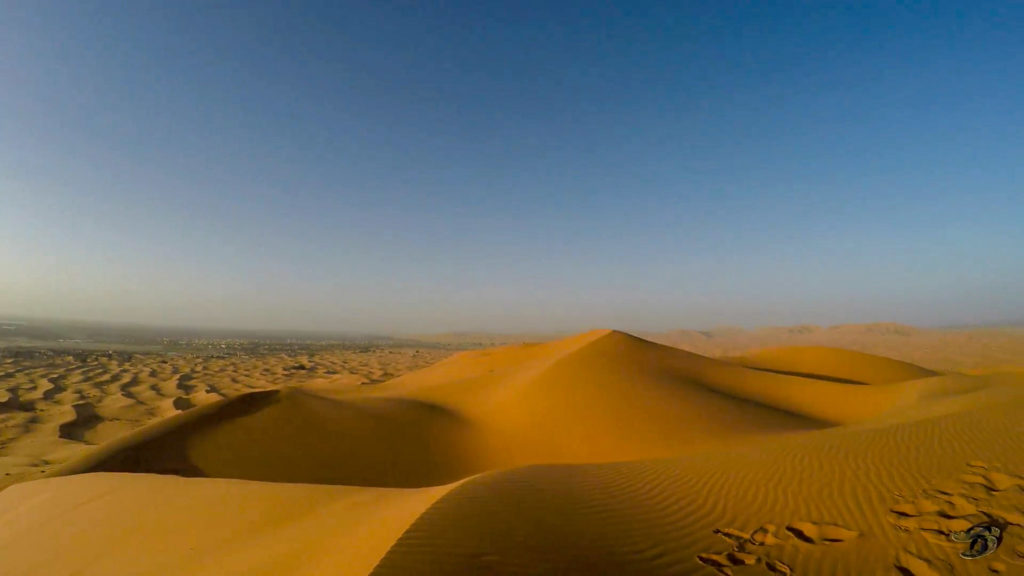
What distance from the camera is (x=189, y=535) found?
5.39 m

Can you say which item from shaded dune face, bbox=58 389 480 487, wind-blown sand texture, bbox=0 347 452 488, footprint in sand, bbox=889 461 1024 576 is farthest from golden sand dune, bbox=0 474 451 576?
footprint in sand, bbox=889 461 1024 576

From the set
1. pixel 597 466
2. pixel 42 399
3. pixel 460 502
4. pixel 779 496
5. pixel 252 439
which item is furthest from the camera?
pixel 42 399

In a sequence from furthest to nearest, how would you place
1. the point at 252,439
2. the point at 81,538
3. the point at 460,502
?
the point at 252,439
the point at 81,538
the point at 460,502

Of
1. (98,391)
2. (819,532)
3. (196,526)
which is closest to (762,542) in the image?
(819,532)

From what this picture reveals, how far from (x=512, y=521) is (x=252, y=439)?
29.8 ft

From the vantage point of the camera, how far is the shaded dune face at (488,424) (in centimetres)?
948

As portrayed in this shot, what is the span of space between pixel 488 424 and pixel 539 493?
8.50 m

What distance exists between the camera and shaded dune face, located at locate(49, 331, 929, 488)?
948cm

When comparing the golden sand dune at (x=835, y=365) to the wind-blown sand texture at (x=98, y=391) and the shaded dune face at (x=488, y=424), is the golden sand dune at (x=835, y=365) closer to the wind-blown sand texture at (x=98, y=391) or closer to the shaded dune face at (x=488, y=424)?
the shaded dune face at (x=488, y=424)

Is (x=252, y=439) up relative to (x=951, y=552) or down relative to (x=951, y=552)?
down

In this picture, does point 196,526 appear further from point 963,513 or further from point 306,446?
point 963,513

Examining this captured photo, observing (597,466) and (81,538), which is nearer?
(81,538)

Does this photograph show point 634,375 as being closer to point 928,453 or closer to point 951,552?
point 928,453

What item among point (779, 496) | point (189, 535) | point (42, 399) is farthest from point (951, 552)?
point (42, 399)
